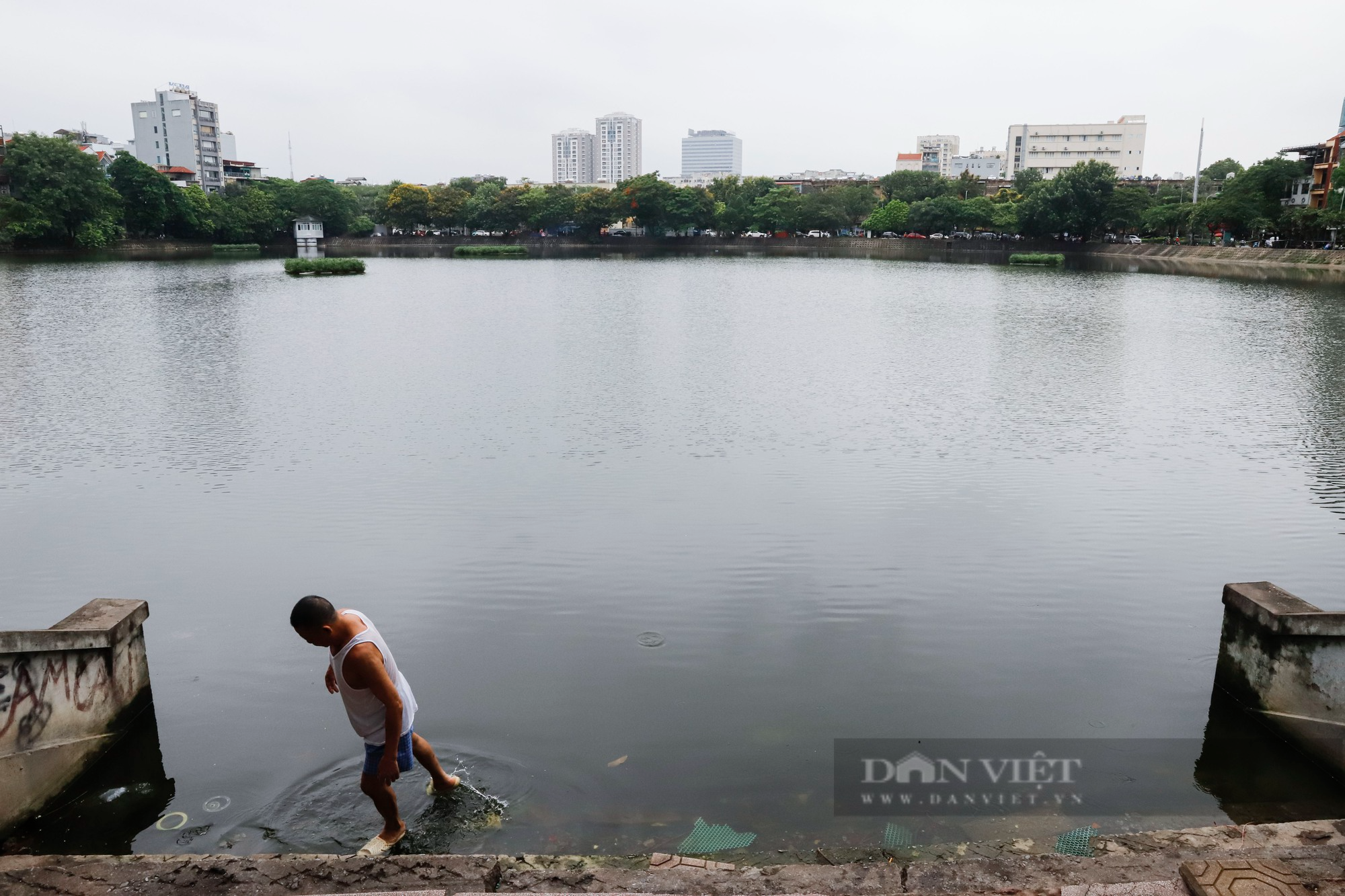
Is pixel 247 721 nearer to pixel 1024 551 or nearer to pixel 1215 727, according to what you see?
pixel 1215 727

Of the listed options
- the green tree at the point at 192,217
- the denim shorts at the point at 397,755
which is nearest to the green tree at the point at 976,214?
the green tree at the point at 192,217

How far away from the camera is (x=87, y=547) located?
356 inches

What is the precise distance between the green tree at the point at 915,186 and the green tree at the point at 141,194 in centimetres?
6556

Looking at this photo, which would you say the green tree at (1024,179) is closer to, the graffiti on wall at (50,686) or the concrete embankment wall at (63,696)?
the concrete embankment wall at (63,696)

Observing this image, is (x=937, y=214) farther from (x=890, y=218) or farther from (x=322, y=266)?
(x=322, y=266)

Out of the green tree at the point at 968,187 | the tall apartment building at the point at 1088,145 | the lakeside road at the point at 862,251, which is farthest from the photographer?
the tall apartment building at the point at 1088,145

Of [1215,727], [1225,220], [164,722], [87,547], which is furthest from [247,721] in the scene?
[1225,220]

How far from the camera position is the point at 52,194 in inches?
2312

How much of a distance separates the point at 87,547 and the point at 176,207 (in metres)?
73.3

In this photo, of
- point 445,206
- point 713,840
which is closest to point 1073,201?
point 445,206

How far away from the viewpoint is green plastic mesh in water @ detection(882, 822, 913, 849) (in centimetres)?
477

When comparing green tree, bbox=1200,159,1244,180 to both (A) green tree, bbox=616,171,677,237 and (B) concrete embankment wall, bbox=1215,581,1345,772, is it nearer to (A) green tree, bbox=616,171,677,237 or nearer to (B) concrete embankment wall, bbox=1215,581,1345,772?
(A) green tree, bbox=616,171,677,237

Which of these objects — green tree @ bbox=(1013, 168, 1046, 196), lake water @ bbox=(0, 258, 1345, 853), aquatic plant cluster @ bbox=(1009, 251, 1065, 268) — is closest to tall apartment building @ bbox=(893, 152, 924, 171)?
green tree @ bbox=(1013, 168, 1046, 196)

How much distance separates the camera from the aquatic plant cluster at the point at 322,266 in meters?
49.8
